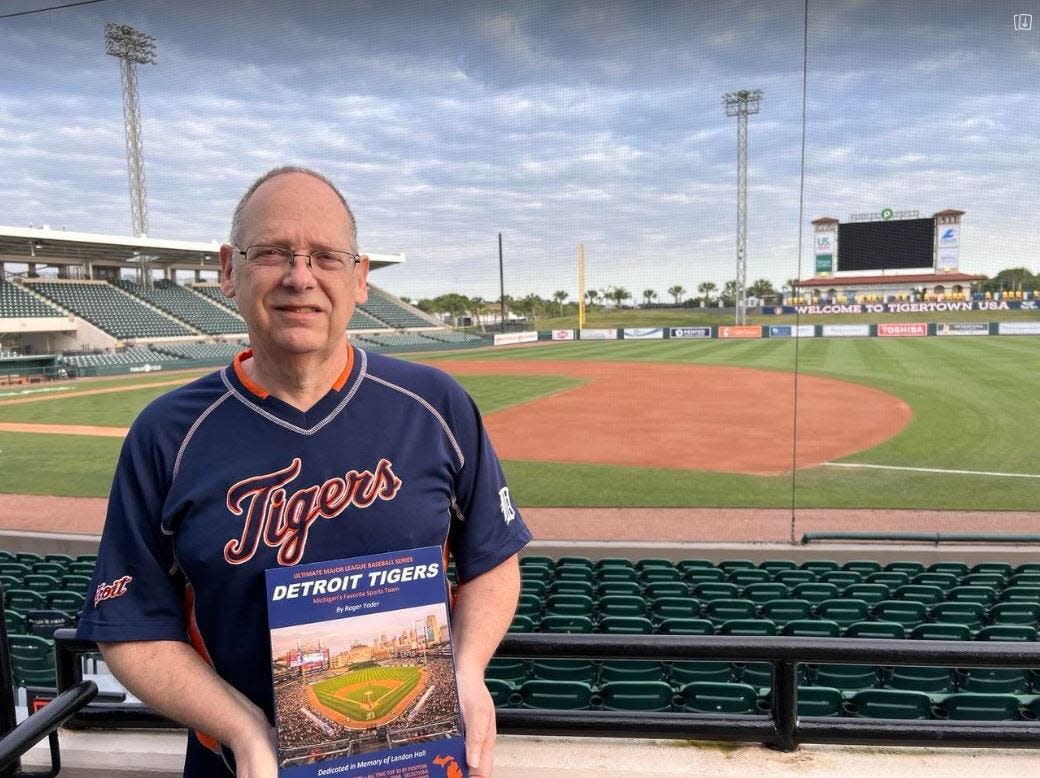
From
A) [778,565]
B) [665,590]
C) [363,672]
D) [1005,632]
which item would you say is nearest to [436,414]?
[363,672]

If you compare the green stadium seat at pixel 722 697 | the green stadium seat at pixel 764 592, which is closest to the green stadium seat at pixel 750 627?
the green stadium seat at pixel 722 697

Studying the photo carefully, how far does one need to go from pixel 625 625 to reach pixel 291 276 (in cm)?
548

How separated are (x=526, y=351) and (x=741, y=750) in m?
49.1

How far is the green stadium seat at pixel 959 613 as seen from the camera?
21.3 feet

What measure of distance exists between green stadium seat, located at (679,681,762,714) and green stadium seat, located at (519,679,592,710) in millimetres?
712

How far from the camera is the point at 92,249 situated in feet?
152

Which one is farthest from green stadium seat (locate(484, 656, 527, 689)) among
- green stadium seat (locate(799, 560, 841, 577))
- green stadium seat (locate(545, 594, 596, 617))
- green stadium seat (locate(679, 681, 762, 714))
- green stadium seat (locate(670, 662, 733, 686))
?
green stadium seat (locate(799, 560, 841, 577))

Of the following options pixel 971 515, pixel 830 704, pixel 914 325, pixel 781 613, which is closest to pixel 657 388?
pixel 971 515

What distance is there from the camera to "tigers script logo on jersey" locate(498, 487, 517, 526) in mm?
1754

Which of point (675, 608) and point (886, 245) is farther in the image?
point (886, 245)

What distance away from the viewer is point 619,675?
580cm

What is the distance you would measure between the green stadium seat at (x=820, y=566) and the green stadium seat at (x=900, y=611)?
7.34 ft

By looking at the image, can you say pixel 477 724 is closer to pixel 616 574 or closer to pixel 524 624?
pixel 524 624

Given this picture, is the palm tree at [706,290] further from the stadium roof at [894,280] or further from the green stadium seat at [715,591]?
the green stadium seat at [715,591]
